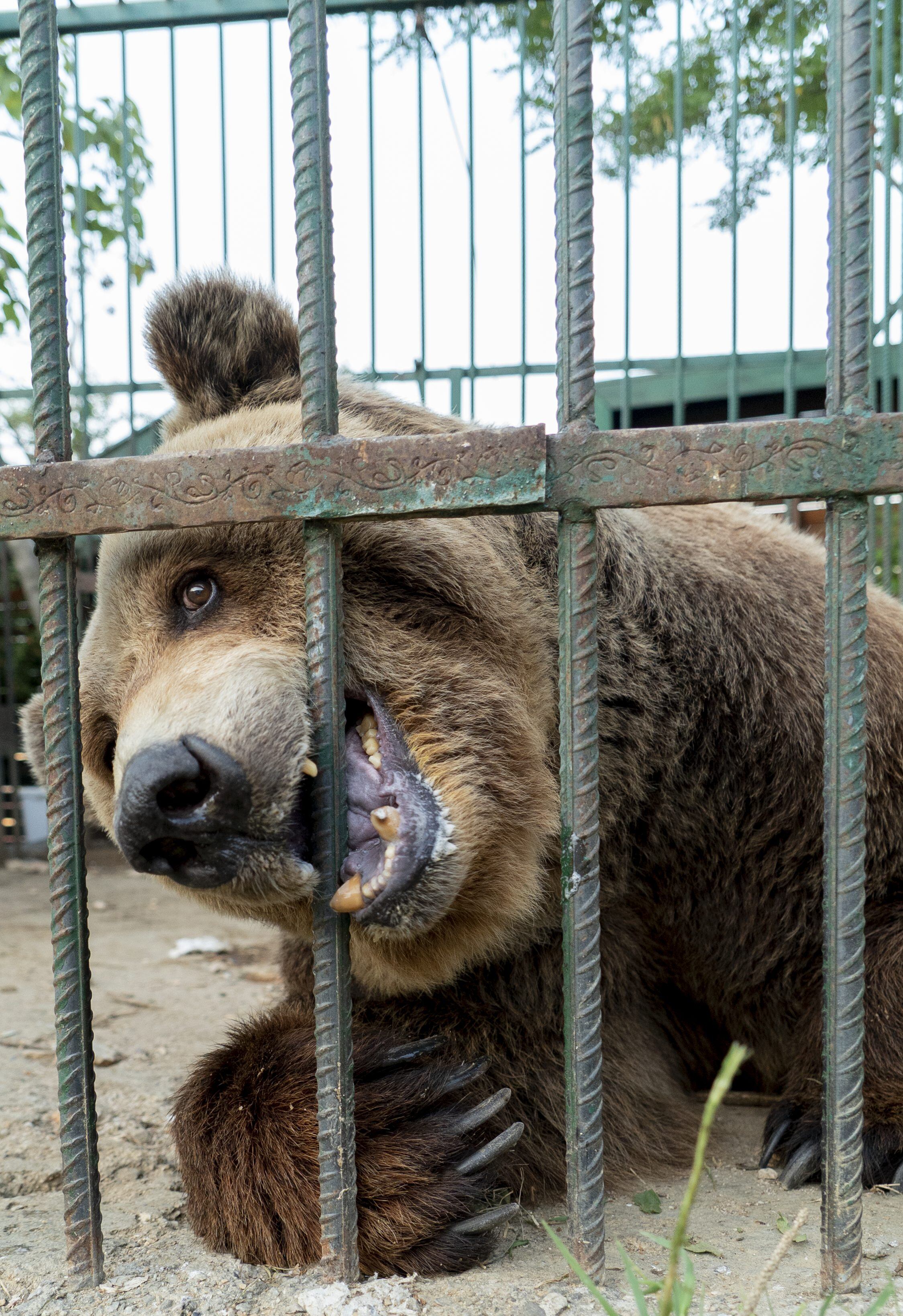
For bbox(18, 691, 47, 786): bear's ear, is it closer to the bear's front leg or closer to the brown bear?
the brown bear

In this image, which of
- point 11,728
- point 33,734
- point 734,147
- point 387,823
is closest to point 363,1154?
point 387,823

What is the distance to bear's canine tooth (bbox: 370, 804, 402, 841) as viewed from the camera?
176 centimetres

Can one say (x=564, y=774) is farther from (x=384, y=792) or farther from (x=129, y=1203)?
(x=129, y=1203)

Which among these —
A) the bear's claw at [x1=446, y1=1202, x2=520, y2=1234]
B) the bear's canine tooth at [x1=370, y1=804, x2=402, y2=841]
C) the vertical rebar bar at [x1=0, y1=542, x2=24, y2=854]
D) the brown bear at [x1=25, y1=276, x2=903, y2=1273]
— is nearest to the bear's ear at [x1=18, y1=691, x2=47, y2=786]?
the brown bear at [x1=25, y1=276, x2=903, y2=1273]

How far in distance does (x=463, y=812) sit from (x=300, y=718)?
341mm

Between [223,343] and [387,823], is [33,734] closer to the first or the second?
[223,343]

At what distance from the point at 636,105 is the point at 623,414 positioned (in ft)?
7.33

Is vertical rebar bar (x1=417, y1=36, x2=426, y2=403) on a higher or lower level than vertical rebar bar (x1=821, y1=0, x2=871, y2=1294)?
higher

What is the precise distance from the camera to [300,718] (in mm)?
1722

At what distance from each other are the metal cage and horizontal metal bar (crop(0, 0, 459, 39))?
397 cm

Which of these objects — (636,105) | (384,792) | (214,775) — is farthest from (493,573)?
(636,105)

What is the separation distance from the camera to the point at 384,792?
6.01 feet

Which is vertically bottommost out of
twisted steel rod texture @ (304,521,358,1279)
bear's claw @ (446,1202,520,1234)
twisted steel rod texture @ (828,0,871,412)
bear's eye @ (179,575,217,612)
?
bear's claw @ (446,1202,520,1234)

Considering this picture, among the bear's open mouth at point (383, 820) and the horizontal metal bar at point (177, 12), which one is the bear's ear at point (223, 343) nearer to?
the bear's open mouth at point (383, 820)
